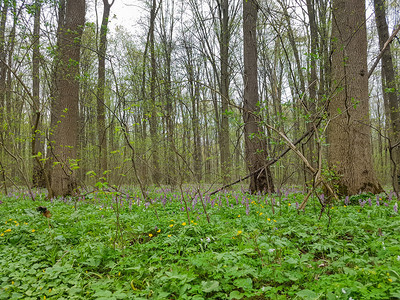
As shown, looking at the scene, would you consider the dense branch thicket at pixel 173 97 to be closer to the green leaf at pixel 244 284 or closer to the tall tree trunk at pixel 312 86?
the tall tree trunk at pixel 312 86

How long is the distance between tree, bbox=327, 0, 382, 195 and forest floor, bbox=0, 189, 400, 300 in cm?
171

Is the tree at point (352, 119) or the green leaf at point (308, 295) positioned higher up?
the tree at point (352, 119)

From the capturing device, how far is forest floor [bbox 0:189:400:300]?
76.1 inches

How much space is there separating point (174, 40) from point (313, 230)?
57.9 feet

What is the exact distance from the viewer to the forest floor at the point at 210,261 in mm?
1933

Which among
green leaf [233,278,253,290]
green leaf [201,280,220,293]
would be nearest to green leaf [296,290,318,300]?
green leaf [233,278,253,290]

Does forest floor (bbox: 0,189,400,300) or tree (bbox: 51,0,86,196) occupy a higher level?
tree (bbox: 51,0,86,196)

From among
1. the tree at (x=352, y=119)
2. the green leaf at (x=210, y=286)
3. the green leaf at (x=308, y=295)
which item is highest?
the tree at (x=352, y=119)

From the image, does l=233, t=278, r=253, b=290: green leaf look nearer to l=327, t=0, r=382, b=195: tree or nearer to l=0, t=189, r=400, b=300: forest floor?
l=0, t=189, r=400, b=300: forest floor

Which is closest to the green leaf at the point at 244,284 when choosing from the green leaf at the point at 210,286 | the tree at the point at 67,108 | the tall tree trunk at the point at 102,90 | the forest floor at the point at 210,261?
the forest floor at the point at 210,261

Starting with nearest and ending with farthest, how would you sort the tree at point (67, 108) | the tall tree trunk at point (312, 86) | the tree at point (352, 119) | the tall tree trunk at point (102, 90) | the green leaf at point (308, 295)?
the green leaf at point (308, 295), the tall tree trunk at point (312, 86), the tree at point (352, 119), the tree at point (67, 108), the tall tree trunk at point (102, 90)

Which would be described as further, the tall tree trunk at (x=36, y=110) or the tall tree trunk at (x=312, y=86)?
the tall tree trunk at (x=36, y=110)

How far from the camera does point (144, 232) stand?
11.6ft

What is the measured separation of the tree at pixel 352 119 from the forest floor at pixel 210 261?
5.62 feet
